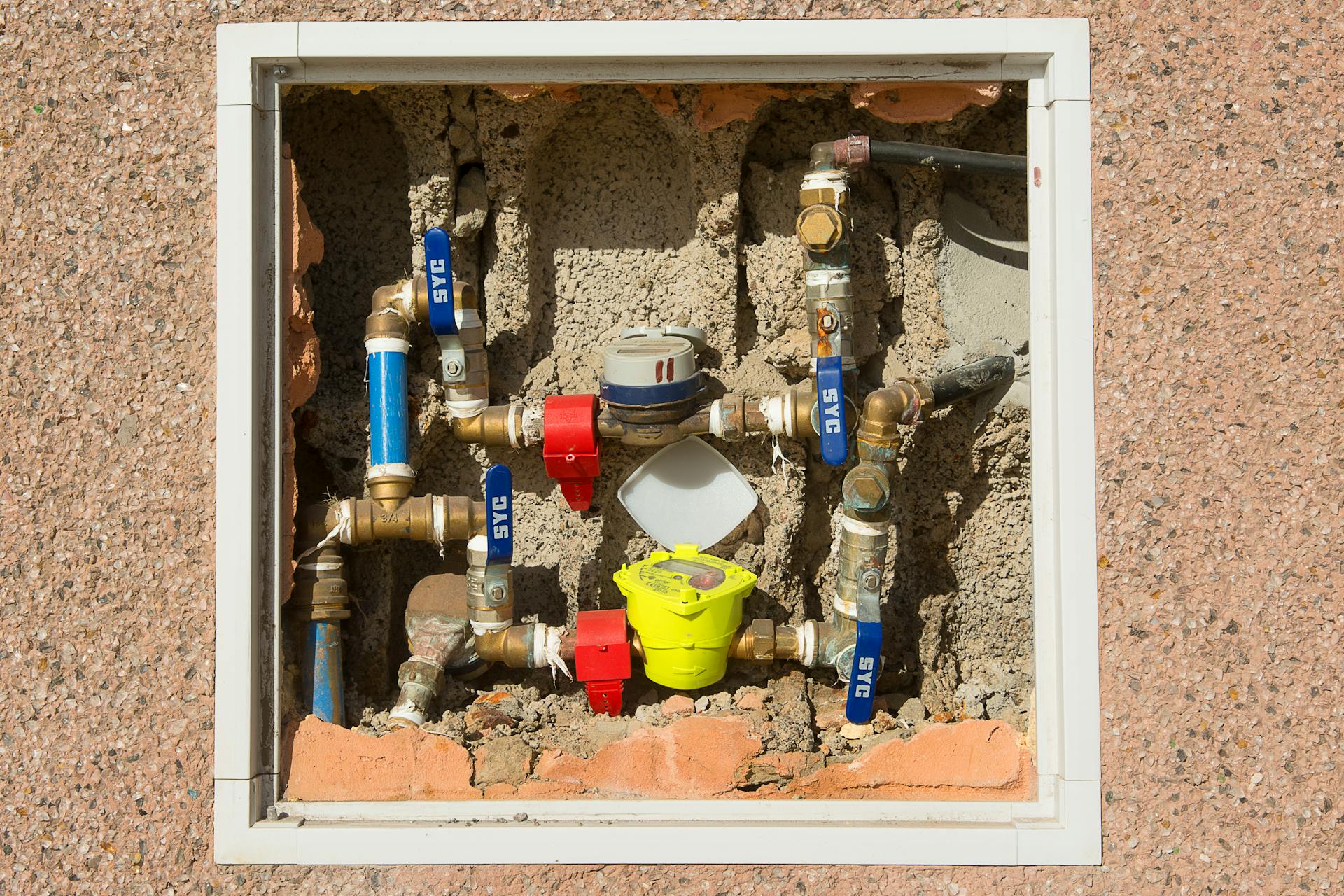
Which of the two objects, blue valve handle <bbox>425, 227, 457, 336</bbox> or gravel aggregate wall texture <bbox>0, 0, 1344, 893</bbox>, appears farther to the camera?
blue valve handle <bbox>425, 227, 457, 336</bbox>

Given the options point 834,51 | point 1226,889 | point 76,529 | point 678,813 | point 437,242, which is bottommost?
point 1226,889

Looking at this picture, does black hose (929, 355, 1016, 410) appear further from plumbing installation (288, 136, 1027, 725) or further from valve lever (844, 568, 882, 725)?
valve lever (844, 568, 882, 725)

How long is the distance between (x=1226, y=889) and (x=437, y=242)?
5.99 feet

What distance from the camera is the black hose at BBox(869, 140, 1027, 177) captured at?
2170mm

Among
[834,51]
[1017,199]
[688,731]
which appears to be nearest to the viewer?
[834,51]

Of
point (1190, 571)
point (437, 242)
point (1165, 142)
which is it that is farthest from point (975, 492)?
point (437, 242)

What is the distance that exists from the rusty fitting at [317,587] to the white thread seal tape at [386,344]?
0.39m

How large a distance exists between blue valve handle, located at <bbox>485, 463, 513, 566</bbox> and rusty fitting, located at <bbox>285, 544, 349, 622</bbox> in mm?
300

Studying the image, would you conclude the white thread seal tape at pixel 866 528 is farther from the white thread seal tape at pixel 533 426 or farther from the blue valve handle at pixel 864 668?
the white thread seal tape at pixel 533 426

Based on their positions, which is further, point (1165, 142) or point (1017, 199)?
point (1017, 199)

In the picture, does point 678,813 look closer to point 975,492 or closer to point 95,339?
point 975,492

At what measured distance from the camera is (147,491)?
1968 millimetres

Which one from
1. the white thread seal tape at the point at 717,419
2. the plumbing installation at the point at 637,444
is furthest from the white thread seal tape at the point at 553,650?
the white thread seal tape at the point at 717,419

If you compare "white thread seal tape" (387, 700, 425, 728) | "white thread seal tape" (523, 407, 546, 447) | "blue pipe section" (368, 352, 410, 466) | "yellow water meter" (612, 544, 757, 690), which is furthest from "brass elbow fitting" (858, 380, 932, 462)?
"white thread seal tape" (387, 700, 425, 728)
